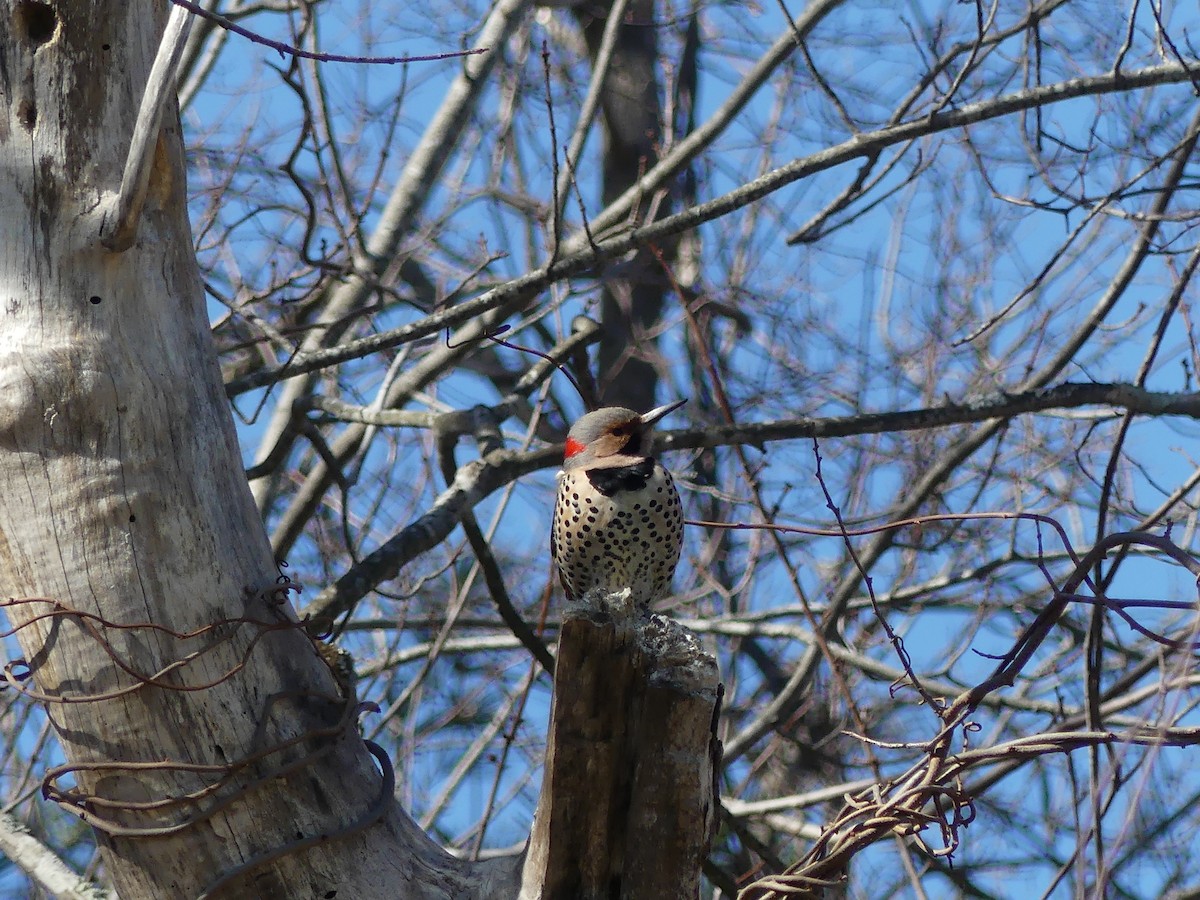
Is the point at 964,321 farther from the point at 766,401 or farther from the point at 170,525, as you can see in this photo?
the point at 170,525

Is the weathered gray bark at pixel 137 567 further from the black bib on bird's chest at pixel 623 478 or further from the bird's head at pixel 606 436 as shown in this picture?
the bird's head at pixel 606 436

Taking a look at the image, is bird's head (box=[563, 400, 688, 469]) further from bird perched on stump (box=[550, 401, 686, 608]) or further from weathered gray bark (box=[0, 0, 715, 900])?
weathered gray bark (box=[0, 0, 715, 900])

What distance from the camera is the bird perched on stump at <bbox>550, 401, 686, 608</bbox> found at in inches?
145

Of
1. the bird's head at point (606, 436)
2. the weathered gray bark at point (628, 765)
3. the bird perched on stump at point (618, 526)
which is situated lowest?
the weathered gray bark at point (628, 765)

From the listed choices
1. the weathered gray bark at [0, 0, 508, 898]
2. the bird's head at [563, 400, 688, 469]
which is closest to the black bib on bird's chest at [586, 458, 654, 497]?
the bird's head at [563, 400, 688, 469]

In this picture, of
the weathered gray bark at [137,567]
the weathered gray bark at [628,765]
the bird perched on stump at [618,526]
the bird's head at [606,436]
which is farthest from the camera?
the bird's head at [606,436]

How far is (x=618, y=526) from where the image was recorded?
368 centimetres

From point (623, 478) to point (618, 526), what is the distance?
5.3 inches

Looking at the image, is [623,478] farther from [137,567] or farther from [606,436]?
[137,567]

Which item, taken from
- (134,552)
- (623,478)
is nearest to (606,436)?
(623,478)

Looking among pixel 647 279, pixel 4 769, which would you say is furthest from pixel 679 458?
pixel 4 769

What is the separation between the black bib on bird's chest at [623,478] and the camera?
3682 mm

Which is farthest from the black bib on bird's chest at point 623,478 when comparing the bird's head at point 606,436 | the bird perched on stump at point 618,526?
the bird's head at point 606,436

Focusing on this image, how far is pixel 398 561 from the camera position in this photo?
4.39 m
